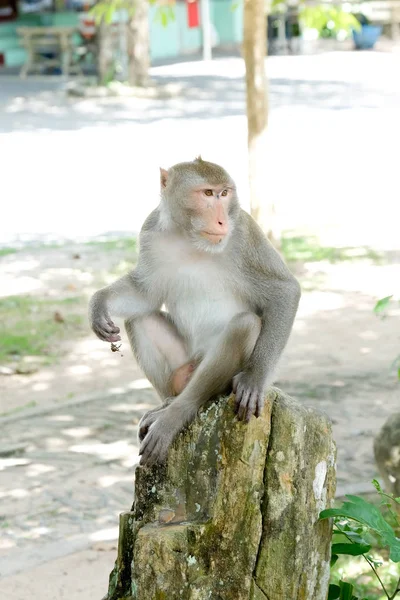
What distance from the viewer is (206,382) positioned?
3.58 meters

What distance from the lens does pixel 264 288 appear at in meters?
3.91

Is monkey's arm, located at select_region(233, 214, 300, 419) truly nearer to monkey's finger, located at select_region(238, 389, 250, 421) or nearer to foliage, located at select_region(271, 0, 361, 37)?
monkey's finger, located at select_region(238, 389, 250, 421)

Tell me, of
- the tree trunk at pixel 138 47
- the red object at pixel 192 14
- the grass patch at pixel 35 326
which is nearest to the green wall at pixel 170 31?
the red object at pixel 192 14

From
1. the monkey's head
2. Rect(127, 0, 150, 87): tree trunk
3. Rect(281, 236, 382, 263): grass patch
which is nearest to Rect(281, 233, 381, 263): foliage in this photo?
Rect(281, 236, 382, 263): grass patch

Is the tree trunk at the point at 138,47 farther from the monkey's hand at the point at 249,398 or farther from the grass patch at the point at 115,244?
the monkey's hand at the point at 249,398

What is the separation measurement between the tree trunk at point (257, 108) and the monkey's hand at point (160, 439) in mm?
6225

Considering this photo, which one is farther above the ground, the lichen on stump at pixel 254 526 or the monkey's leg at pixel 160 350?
the monkey's leg at pixel 160 350

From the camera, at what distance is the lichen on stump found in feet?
10.4

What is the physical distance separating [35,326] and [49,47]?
1968 centimetres

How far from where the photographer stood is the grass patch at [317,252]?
10867 millimetres

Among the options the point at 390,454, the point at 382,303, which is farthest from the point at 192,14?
the point at 382,303

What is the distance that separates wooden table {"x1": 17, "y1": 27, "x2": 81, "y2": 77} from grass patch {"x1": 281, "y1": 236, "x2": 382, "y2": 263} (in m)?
15.9

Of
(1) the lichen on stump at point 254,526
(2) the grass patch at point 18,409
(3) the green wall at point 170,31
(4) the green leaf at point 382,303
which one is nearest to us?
(1) the lichen on stump at point 254,526

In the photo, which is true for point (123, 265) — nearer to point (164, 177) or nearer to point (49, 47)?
point (164, 177)
